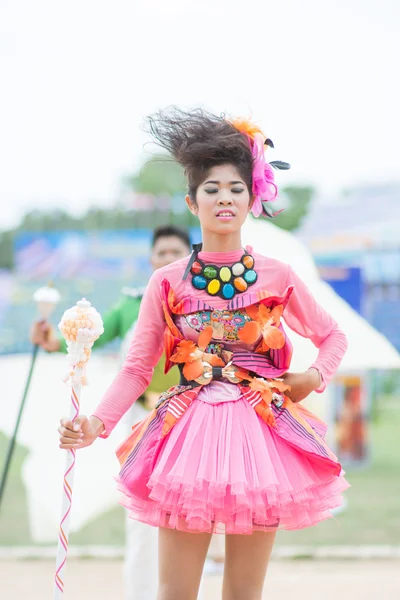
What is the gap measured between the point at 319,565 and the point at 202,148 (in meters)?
3.21

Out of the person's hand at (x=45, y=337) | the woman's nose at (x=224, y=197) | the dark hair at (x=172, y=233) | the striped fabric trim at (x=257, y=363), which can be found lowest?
the person's hand at (x=45, y=337)

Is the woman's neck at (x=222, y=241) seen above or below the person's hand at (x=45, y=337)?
above

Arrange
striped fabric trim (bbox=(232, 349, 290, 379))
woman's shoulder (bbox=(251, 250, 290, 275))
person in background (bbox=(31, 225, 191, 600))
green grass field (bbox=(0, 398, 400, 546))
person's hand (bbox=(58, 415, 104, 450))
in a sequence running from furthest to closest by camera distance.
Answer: green grass field (bbox=(0, 398, 400, 546))
person in background (bbox=(31, 225, 191, 600))
woman's shoulder (bbox=(251, 250, 290, 275))
striped fabric trim (bbox=(232, 349, 290, 379))
person's hand (bbox=(58, 415, 104, 450))

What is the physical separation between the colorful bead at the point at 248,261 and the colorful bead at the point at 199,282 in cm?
12

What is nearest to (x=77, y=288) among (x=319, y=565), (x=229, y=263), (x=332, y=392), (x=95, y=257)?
(x=95, y=257)

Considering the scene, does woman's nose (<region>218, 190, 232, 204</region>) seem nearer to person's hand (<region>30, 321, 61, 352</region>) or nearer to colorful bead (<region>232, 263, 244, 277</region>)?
colorful bead (<region>232, 263, 244, 277</region>)

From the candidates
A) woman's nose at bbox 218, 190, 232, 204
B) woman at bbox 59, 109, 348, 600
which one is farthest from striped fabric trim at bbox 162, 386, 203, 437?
woman's nose at bbox 218, 190, 232, 204

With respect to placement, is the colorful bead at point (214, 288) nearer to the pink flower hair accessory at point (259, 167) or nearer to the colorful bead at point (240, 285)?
the colorful bead at point (240, 285)

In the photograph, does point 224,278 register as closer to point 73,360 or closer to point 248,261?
point 248,261

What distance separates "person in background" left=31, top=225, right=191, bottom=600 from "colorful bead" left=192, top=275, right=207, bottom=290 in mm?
1207

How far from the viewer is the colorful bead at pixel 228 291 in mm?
2455

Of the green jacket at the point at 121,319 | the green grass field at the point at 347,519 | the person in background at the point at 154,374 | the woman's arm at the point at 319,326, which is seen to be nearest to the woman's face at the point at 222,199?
the woman's arm at the point at 319,326

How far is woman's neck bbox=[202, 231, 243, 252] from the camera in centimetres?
251

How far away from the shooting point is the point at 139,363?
2.47 m
